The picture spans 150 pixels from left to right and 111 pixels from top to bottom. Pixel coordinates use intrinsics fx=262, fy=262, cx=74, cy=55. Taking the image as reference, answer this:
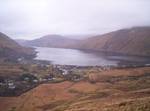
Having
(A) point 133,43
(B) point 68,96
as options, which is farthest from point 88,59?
(B) point 68,96

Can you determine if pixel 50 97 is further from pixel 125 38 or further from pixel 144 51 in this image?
pixel 125 38

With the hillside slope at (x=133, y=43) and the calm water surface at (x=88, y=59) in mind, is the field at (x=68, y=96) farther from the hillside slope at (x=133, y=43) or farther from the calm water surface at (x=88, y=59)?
the hillside slope at (x=133, y=43)

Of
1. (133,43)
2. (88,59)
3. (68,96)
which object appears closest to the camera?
(68,96)

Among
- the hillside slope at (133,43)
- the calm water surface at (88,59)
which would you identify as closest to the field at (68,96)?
the calm water surface at (88,59)

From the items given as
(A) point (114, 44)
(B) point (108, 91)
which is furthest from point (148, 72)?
(A) point (114, 44)

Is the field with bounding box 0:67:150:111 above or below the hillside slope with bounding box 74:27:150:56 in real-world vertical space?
below

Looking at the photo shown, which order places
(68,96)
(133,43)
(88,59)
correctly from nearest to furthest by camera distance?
(68,96)
(88,59)
(133,43)

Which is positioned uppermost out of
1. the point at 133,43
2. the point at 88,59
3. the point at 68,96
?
the point at 133,43

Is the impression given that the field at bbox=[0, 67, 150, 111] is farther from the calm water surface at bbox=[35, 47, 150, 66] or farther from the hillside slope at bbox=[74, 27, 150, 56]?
the hillside slope at bbox=[74, 27, 150, 56]

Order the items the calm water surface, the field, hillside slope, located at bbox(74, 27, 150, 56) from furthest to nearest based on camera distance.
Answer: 1. hillside slope, located at bbox(74, 27, 150, 56)
2. the calm water surface
3. the field

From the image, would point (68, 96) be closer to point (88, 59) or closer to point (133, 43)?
point (88, 59)

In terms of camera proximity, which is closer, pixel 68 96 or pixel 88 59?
pixel 68 96

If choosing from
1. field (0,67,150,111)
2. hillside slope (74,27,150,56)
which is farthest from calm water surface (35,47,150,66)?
field (0,67,150,111)
